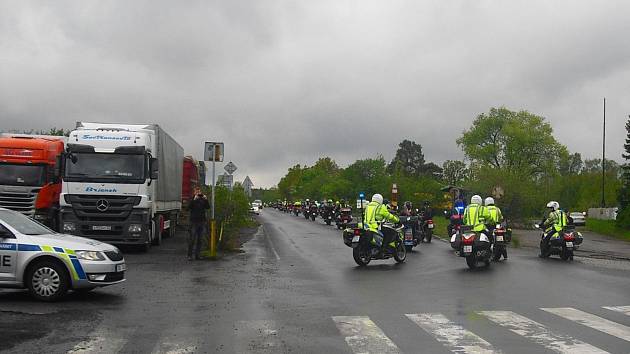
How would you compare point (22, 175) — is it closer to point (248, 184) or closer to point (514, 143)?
point (248, 184)

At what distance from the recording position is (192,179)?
1419 inches

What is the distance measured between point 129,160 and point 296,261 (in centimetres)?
563

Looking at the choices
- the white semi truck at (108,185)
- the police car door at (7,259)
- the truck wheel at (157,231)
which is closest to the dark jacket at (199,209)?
the white semi truck at (108,185)

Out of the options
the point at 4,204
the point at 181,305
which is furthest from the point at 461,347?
the point at 4,204

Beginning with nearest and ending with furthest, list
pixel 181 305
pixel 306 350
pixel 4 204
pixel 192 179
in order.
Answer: pixel 306 350 → pixel 181 305 → pixel 4 204 → pixel 192 179

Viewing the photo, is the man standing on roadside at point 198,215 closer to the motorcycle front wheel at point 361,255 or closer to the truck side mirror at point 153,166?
the truck side mirror at point 153,166

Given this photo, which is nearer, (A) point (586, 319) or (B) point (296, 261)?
(A) point (586, 319)

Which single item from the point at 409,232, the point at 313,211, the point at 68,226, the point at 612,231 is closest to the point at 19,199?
the point at 68,226

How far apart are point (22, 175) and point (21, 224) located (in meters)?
12.2

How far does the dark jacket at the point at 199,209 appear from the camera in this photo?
19266mm

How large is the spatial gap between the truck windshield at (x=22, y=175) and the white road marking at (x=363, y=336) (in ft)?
52.3

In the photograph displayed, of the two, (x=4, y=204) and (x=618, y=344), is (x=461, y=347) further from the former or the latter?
(x=4, y=204)

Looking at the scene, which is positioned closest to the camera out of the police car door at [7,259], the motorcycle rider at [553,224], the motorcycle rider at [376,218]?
the police car door at [7,259]

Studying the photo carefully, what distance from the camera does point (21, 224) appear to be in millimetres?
11617
